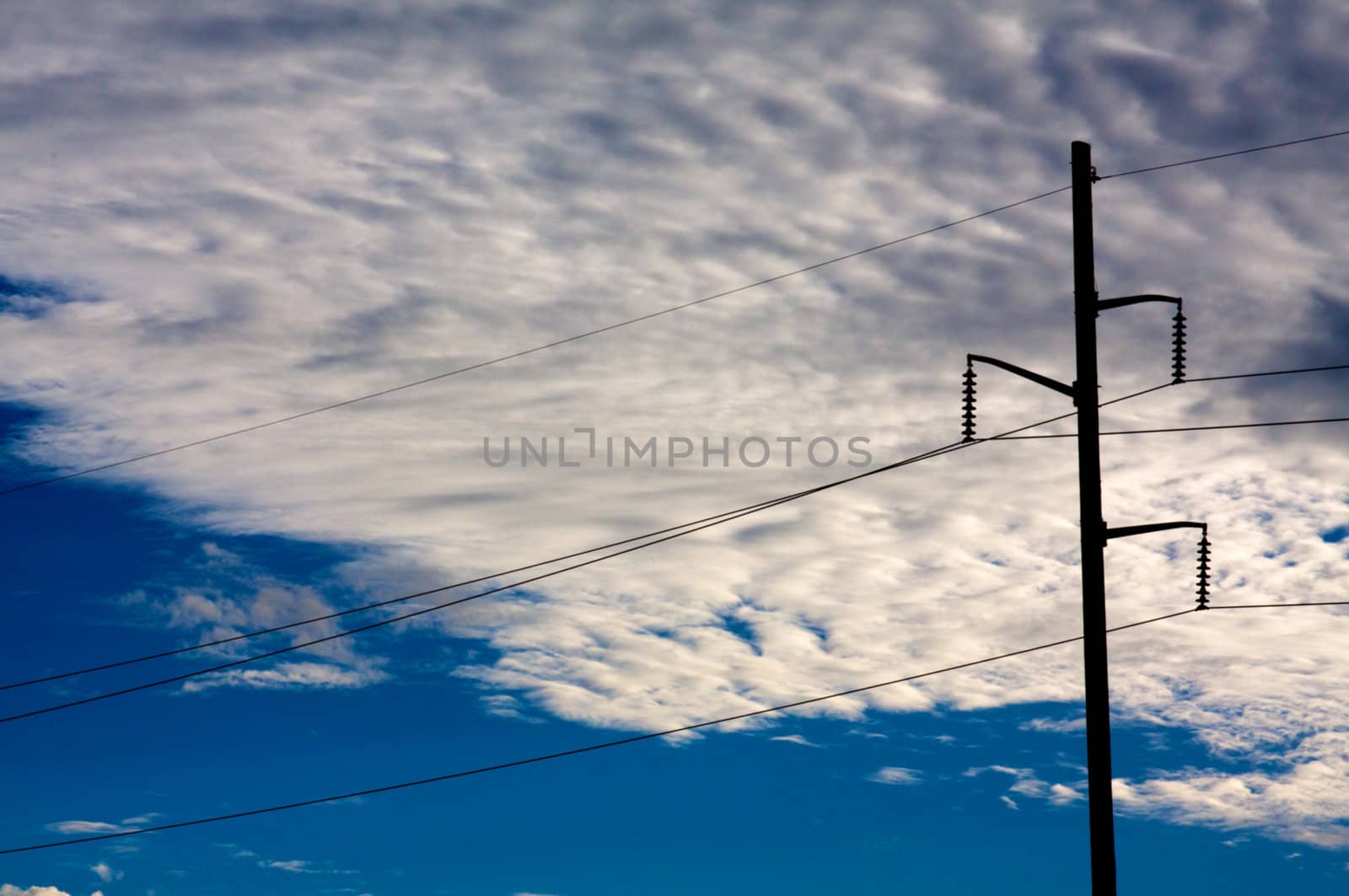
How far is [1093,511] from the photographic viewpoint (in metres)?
21.6

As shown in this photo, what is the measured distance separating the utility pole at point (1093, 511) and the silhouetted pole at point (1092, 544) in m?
0.01

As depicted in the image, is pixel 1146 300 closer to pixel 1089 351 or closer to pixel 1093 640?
pixel 1089 351

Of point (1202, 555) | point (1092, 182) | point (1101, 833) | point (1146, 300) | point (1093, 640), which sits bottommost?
point (1101, 833)

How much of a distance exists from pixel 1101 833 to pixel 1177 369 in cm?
828

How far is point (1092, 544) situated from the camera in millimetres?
21281

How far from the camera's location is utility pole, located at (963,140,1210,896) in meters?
19.9

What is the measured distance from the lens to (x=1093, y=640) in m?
20.6

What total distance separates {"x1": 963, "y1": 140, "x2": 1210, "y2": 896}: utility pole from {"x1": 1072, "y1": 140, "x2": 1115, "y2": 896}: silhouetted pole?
0.5 inches

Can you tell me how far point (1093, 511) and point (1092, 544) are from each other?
0.57 metres

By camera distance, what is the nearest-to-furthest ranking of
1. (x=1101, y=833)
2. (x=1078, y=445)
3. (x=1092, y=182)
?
(x=1101, y=833), (x=1078, y=445), (x=1092, y=182)

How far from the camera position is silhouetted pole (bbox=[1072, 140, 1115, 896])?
19.9 meters

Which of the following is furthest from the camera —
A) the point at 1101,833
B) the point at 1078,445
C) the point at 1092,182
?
the point at 1092,182

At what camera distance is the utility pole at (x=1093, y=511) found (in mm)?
19922

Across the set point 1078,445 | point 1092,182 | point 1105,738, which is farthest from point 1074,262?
point 1105,738
